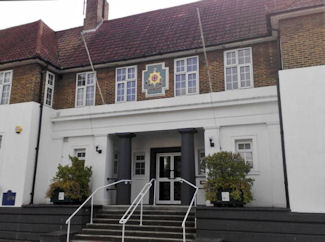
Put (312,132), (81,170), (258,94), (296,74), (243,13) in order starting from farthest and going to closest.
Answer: (243,13)
(81,170)
(258,94)
(296,74)
(312,132)

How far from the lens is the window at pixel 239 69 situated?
36.8ft

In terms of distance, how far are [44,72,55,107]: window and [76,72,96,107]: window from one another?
1076 mm

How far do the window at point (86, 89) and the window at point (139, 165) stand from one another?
2.92 m

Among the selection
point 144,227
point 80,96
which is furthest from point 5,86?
point 144,227

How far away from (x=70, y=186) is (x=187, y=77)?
18.6ft

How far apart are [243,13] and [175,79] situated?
12.7 feet

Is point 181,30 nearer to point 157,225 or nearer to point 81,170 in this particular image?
point 81,170

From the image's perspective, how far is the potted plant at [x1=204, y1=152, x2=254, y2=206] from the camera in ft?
29.4

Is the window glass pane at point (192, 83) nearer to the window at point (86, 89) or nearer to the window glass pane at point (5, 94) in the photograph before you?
the window at point (86, 89)

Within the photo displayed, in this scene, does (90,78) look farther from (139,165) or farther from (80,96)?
(139,165)

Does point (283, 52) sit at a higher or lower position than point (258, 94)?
higher

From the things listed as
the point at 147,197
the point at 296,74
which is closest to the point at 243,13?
the point at 296,74

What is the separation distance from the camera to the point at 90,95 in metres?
13.5

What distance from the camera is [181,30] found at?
13.4 m
